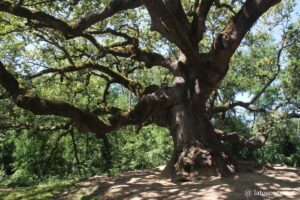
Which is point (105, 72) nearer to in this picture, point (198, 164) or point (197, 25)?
point (197, 25)

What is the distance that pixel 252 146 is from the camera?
46.3 ft

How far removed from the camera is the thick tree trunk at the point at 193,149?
32.6 ft

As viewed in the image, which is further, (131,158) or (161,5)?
(131,158)

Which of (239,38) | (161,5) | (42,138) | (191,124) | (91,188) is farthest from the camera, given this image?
(42,138)

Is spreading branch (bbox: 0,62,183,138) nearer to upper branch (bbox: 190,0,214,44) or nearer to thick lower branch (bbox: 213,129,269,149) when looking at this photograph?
upper branch (bbox: 190,0,214,44)

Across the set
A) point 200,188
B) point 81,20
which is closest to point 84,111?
point 81,20

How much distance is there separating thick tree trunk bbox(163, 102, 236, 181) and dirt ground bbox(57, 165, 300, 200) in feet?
1.29

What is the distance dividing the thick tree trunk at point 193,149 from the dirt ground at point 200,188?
393mm

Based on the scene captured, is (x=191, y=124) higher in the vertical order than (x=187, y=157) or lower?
higher

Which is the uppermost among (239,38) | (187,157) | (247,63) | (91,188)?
(247,63)

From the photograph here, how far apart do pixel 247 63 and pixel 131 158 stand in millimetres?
8563

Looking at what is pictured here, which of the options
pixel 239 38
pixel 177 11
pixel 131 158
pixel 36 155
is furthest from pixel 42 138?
pixel 239 38

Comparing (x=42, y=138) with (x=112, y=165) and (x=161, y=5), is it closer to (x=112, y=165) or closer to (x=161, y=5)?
(x=112, y=165)

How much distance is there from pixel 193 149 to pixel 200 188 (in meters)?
2.01
